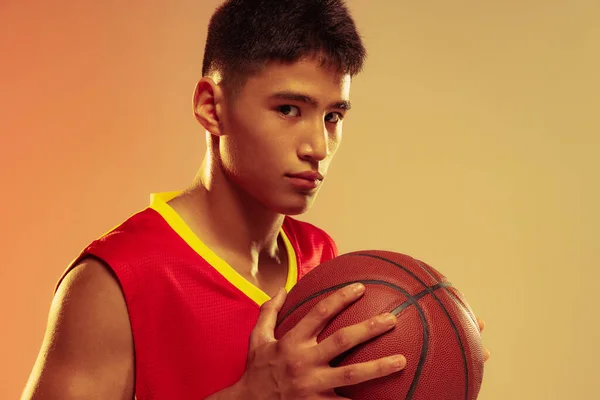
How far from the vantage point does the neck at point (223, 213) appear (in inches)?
74.8

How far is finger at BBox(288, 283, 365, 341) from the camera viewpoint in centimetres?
146

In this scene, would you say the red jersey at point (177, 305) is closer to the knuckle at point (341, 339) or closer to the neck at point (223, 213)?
the neck at point (223, 213)

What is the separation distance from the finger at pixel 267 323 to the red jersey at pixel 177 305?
0.22m

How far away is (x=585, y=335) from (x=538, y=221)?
54cm

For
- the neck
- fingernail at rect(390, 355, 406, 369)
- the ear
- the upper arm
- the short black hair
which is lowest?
the upper arm

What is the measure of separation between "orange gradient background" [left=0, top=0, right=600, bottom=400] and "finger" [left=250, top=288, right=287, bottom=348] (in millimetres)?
1630

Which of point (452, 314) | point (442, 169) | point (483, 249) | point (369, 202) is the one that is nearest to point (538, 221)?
point (483, 249)

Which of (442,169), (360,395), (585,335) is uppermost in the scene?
(442,169)

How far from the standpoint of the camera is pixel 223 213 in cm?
191

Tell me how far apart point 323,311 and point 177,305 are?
17.2 inches

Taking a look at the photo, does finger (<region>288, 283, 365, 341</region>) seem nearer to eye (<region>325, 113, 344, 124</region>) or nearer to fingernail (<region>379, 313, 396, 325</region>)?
fingernail (<region>379, 313, 396, 325</region>)

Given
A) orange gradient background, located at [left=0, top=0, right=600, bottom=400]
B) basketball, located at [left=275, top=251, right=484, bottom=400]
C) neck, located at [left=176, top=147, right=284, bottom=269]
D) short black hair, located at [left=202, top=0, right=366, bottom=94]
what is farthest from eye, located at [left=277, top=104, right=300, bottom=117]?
orange gradient background, located at [left=0, top=0, right=600, bottom=400]

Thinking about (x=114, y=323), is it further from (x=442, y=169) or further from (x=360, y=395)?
(x=442, y=169)

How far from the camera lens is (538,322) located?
3412mm
